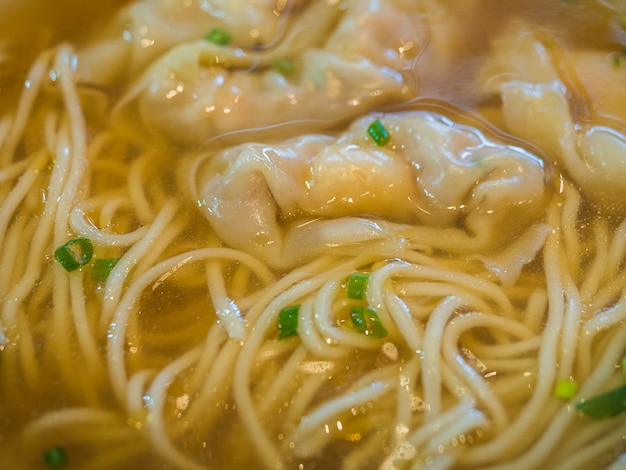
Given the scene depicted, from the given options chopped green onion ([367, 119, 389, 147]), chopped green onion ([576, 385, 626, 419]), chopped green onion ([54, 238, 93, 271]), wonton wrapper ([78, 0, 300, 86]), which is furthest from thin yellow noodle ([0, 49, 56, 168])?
chopped green onion ([576, 385, 626, 419])

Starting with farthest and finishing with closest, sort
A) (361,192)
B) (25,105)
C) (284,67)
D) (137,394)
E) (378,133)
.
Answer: (284,67), (25,105), (378,133), (361,192), (137,394)

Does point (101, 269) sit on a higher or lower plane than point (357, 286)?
lower

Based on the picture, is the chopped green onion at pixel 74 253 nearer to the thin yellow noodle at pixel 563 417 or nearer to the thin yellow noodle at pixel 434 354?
the thin yellow noodle at pixel 434 354

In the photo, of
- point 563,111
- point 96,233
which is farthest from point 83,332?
point 563,111

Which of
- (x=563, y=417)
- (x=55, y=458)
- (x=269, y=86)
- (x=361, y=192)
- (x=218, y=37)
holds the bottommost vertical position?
(x=55, y=458)

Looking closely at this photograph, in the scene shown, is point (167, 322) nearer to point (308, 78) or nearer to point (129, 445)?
point (129, 445)

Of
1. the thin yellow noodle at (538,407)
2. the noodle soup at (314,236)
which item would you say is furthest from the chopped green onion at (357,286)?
the thin yellow noodle at (538,407)

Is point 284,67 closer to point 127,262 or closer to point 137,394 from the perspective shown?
point 127,262
